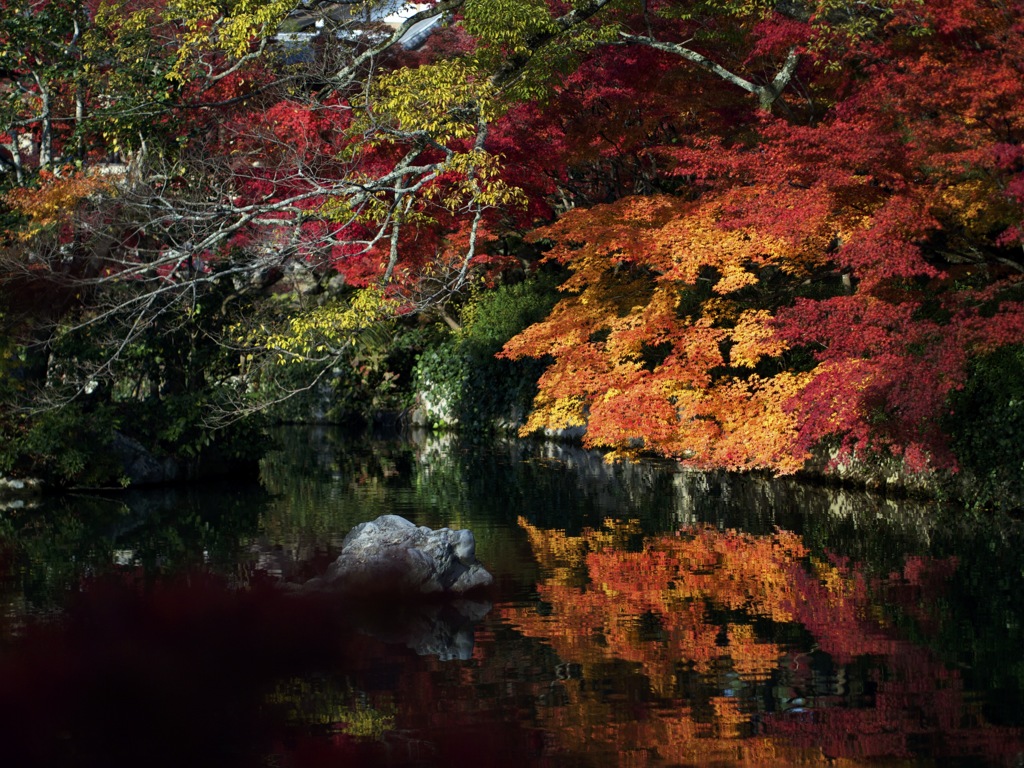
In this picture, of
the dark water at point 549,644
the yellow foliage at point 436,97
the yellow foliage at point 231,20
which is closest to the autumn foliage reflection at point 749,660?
the dark water at point 549,644

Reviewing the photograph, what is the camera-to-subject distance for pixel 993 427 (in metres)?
12.5

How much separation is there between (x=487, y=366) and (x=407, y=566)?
16.2 meters

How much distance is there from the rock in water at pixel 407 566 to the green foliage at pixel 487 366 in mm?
14236

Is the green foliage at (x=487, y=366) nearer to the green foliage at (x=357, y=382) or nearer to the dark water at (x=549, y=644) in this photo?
the green foliage at (x=357, y=382)

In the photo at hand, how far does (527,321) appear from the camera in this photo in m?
25.1

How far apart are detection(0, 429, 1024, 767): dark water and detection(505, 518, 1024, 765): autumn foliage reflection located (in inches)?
0.9

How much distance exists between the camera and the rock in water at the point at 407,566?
10.2 meters

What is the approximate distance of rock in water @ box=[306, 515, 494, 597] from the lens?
33.3 ft

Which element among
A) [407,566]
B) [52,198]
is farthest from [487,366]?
[407,566]

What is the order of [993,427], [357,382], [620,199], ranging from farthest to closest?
[357,382] < [620,199] < [993,427]

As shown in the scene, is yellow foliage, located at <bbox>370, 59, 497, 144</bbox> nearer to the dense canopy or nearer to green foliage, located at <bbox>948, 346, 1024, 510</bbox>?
the dense canopy

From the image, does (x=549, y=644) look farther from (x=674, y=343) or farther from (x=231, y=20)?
(x=231, y=20)

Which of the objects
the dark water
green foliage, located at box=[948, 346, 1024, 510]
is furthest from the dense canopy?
the dark water

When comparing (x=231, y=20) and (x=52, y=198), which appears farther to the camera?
(x=52, y=198)
